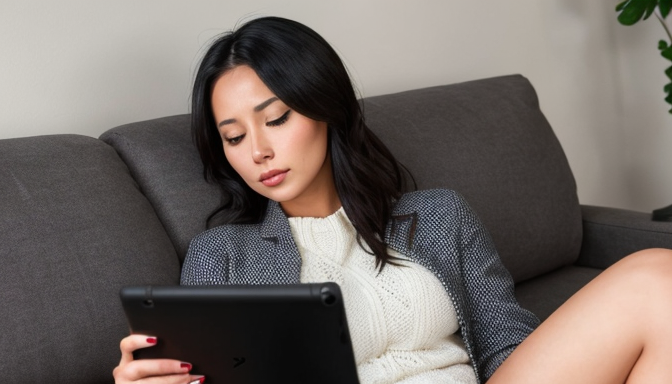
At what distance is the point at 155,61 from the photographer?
6.44 ft

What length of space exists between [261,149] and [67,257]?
14.3 inches

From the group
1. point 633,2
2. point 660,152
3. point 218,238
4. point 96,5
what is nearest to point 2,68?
point 96,5

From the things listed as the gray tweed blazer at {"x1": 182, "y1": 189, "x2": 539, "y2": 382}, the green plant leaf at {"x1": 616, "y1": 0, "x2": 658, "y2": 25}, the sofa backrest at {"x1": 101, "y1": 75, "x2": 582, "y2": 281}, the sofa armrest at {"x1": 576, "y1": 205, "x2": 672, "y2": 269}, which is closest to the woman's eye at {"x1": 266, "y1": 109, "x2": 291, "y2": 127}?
the gray tweed blazer at {"x1": 182, "y1": 189, "x2": 539, "y2": 382}

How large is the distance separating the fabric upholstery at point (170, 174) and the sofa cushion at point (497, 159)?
47cm

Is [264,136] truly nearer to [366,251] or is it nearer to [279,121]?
[279,121]

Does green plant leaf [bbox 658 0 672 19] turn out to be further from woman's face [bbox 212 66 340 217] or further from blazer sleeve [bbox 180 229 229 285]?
blazer sleeve [bbox 180 229 229 285]

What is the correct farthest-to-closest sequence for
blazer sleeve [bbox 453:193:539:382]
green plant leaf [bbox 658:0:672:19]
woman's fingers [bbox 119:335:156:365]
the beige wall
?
green plant leaf [bbox 658:0:672:19], the beige wall, blazer sleeve [bbox 453:193:539:382], woman's fingers [bbox 119:335:156:365]

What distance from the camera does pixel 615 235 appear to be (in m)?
2.32

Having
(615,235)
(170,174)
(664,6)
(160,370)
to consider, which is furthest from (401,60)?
(160,370)

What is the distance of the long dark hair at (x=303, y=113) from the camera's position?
1.55 metres

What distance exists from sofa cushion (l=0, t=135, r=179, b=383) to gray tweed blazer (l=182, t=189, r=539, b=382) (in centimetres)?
11

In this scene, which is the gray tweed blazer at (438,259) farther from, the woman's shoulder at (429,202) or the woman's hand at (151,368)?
the woman's hand at (151,368)

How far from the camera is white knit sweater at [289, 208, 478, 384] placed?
1497 millimetres

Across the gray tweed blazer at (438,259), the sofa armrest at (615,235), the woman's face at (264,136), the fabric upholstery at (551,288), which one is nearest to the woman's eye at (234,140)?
the woman's face at (264,136)
